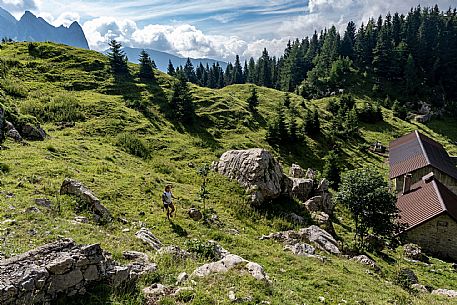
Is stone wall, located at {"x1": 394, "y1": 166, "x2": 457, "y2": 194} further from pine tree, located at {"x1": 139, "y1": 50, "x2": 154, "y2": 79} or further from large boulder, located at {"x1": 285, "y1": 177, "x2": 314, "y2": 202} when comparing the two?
pine tree, located at {"x1": 139, "y1": 50, "x2": 154, "y2": 79}

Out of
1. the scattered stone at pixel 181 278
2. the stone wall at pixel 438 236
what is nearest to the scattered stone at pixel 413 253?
the stone wall at pixel 438 236

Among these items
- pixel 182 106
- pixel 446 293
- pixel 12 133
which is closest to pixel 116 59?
pixel 182 106

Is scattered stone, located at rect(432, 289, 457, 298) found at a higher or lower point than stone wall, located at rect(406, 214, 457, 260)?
higher

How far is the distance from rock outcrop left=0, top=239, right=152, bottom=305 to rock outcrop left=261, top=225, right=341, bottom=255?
11143 millimetres

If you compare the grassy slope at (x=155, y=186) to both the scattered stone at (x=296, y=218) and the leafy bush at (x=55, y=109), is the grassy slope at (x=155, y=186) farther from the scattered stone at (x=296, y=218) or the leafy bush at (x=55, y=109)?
the scattered stone at (x=296, y=218)

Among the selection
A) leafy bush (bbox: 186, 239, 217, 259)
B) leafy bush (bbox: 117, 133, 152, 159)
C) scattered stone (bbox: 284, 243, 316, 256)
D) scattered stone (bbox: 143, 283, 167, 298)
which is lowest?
scattered stone (bbox: 284, 243, 316, 256)

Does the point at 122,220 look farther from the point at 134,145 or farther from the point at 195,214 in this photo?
the point at 134,145

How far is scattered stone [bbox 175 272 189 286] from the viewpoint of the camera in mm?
9480

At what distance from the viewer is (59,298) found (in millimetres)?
7426

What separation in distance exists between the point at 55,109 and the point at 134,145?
11289mm

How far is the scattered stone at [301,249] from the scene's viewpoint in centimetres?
1605

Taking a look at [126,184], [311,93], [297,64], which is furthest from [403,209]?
[297,64]

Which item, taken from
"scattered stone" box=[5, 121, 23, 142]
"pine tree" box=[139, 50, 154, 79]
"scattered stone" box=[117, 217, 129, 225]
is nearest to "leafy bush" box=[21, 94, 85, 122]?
"scattered stone" box=[5, 121, 23, 142]

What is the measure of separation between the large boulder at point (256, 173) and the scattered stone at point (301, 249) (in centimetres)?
607
